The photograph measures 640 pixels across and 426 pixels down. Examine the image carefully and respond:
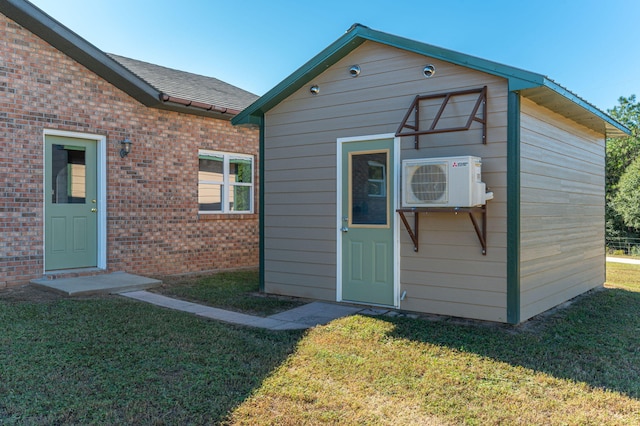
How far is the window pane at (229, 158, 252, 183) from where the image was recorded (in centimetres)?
987

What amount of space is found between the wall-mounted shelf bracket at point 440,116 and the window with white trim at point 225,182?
4.87 meters

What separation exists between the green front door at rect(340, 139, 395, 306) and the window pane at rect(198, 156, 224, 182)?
158 inches

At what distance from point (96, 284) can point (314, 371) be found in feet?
14.6

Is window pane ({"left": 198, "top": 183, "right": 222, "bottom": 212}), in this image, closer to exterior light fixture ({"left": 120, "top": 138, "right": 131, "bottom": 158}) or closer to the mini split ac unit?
exterior light fixture ({"left": 120, "top": 138, "right": 131, "bottom": 158})

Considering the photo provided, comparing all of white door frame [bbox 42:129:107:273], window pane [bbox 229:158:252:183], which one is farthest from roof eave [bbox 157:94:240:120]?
white door frame [bbox 42:129:107:273]

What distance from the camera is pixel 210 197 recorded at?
31.2 feet

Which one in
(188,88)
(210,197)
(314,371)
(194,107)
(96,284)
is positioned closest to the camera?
(314,371)

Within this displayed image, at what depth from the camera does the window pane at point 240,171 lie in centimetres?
987

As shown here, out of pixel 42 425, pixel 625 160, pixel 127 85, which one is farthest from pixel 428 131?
pixel 625 160

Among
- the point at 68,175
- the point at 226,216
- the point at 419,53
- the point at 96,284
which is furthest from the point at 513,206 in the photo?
the point at 68,175

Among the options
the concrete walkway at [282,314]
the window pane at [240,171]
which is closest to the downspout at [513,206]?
the concrete walkway at [282,314]

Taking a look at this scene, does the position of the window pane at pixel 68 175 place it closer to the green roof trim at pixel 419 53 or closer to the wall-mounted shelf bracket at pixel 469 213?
the green roof trim at pixel 419 53

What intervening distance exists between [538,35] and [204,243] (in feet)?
56.2

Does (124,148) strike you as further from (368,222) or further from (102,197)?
(368,222)
